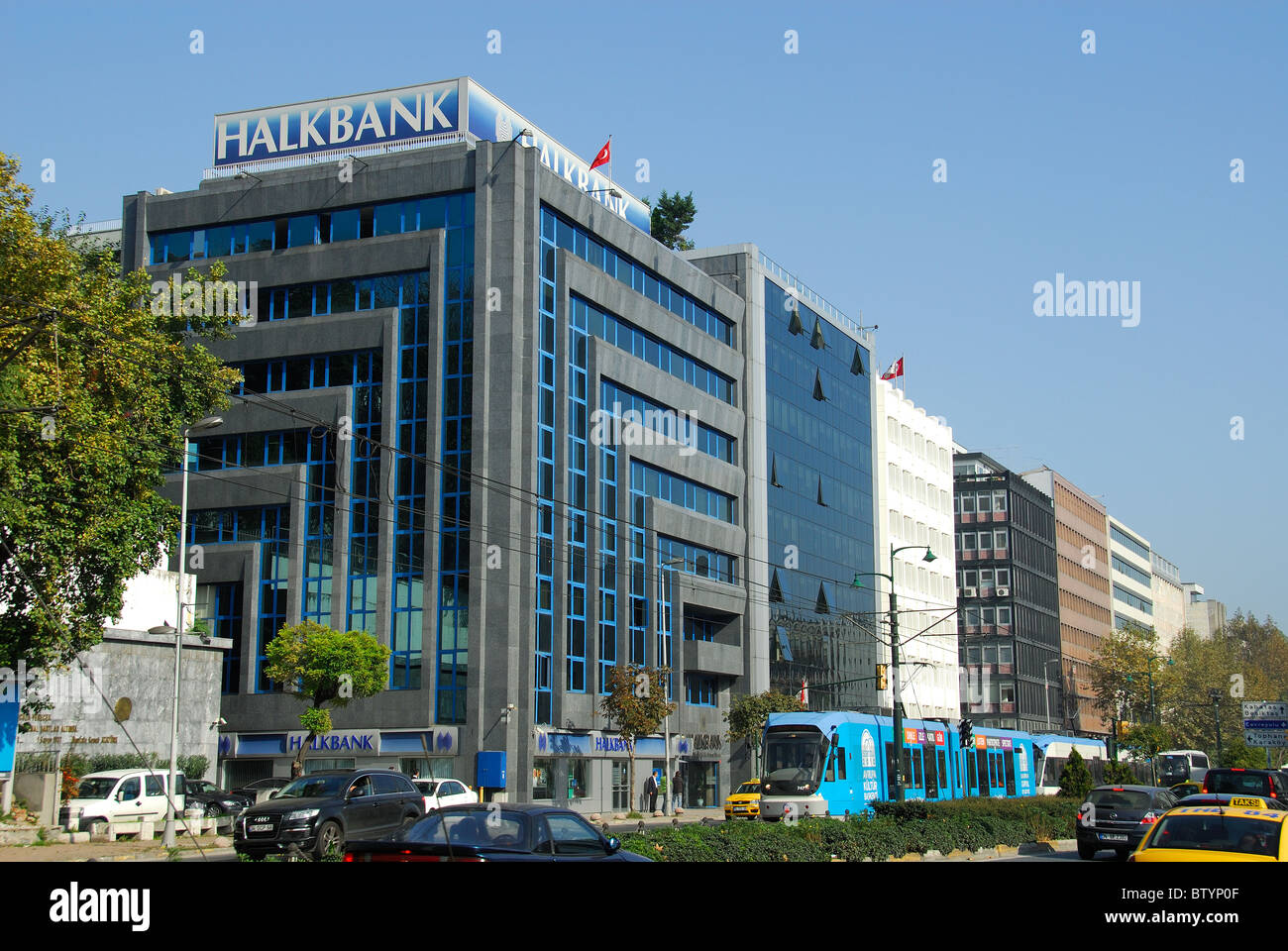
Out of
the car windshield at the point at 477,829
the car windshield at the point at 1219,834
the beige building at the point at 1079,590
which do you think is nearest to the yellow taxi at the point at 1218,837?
the car windshield at the point at 1219,834

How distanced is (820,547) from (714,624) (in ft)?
45.6

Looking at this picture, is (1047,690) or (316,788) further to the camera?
(1047,690)

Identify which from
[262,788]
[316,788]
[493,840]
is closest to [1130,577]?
[262,788]

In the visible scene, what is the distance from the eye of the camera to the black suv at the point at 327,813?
22.2 m

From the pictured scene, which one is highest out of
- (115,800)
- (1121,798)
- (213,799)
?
(1121,798)

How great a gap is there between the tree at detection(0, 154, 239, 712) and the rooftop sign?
26751 millimetres

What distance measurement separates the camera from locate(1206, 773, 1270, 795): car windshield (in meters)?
36.0

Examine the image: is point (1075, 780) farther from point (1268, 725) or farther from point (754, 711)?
point (1268, 725)

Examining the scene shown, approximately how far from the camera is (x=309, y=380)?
57.9m

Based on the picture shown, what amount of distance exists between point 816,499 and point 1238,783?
46202mm

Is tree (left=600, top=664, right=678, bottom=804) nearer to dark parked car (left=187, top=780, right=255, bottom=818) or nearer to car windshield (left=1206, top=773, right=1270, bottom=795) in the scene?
dark parked car (left=187, top=780, right=255, bottom=818)

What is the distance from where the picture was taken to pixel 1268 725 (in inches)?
2795

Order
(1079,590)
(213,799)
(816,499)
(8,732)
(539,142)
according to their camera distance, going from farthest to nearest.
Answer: (1079,590) → (816,499) → (539,142) → (213,799) → (8,732)
